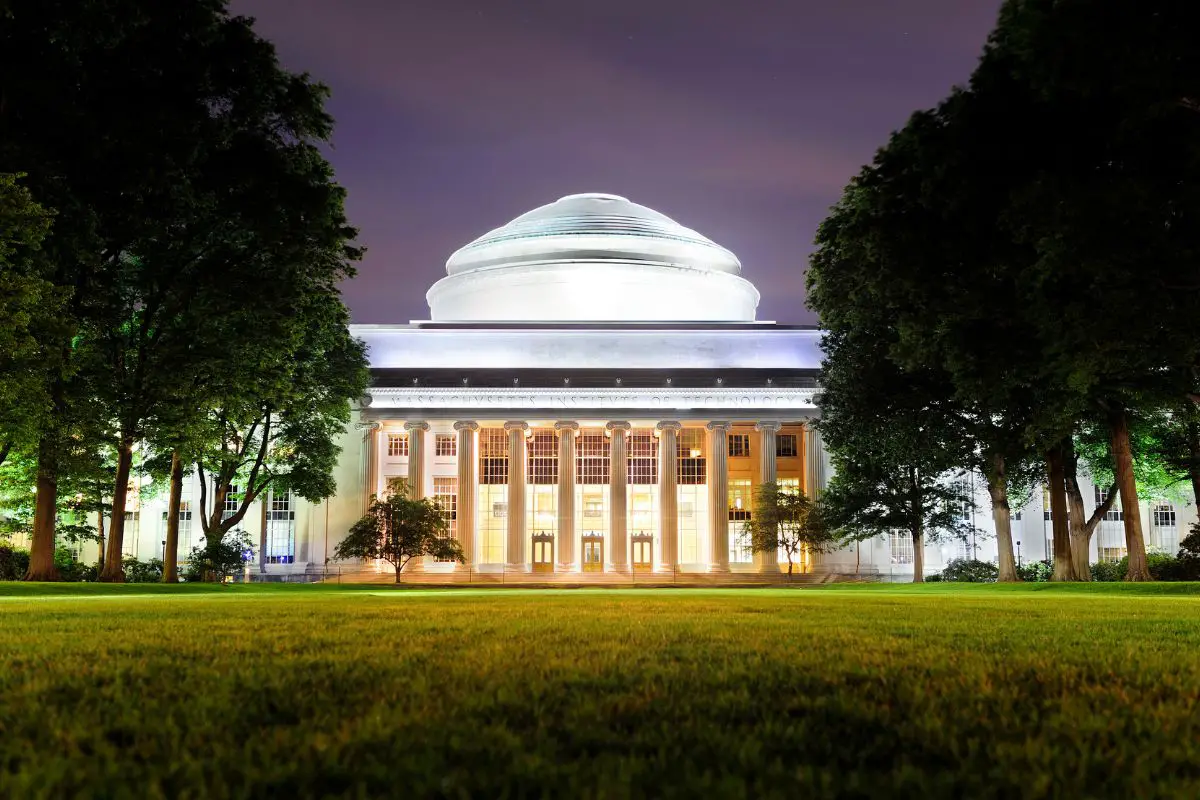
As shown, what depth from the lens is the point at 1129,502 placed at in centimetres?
3847

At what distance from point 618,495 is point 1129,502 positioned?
43.3m

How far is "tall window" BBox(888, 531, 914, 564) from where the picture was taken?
8112cm

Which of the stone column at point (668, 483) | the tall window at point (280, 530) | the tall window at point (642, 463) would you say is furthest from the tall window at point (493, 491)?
the tall window at point (280, 530)

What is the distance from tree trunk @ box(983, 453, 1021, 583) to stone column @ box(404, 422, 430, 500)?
135 ft

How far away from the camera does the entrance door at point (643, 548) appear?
7956 cm

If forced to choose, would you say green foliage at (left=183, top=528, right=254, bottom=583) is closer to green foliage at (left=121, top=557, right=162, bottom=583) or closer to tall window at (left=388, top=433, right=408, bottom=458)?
green foliage at (left=121, top=557, right=162, bottom=583)

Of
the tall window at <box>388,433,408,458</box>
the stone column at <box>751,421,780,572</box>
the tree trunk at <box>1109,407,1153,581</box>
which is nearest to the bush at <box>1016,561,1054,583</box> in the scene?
the stone column at <box>751,421,780,572</box>

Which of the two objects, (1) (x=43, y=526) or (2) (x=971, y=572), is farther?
(2) (x=971, y=572)

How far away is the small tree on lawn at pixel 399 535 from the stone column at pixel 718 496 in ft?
76.8

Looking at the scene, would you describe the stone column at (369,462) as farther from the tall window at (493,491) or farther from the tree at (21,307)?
the tree at (21,307)

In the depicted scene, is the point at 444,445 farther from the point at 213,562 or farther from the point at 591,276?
the point at 213,562

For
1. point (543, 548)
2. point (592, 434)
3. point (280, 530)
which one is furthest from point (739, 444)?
point (280, 530)

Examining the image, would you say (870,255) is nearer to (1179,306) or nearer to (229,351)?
(1179,306)

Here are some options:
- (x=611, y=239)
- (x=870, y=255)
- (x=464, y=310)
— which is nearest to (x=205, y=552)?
(x=870, y=255)
